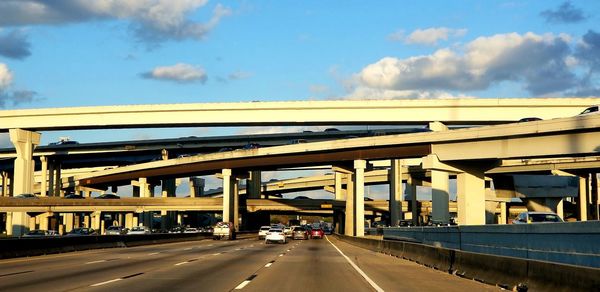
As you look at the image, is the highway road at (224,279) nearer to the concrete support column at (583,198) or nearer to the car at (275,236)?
the car at (275,236)

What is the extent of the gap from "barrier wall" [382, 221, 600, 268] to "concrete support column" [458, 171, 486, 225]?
2388cm

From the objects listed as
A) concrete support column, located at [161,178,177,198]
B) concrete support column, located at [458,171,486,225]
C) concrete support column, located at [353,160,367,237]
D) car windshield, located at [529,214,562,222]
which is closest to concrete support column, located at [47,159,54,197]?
concrete support column, located at [161,178,177,198]

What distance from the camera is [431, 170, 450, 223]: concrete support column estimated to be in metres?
67.0

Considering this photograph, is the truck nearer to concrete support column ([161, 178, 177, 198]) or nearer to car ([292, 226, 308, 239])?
car ([292, 226, 308, 239])

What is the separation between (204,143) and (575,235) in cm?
10836

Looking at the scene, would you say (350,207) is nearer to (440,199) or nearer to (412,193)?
(440,199)

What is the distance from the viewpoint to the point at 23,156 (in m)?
92.0

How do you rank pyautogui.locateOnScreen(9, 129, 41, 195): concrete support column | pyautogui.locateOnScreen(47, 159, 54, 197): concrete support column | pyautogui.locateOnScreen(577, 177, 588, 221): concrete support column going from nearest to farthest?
pyautogui.locateOnScreen(9, 129, 41, 195): concrete support column
pyautogui.locateOnScreen(577, 177, 588, 221): concrete support column
pyautogui.locateOnScreen(47, 159, 54, 197): concrete support column

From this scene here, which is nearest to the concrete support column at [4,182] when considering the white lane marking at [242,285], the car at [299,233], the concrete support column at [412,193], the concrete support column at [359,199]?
the concrete support column at [412,193]

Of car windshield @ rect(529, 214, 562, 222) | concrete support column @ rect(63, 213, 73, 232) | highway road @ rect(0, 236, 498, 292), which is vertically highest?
car windshield @ rect(529, 214, 562, 222)

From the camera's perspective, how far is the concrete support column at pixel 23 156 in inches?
3578

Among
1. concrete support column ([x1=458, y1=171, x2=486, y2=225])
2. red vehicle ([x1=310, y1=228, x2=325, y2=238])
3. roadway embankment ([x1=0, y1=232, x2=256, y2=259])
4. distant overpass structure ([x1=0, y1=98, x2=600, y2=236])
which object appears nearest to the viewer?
roadway embankment ([x1=0, y1=232, x2=256, y2=259])

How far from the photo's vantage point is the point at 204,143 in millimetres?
121500

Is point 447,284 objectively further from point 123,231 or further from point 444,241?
point 123,231
